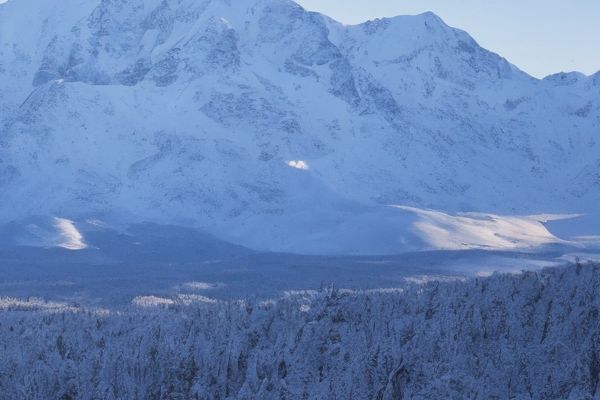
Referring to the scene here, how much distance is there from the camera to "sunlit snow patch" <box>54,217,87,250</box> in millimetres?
146750

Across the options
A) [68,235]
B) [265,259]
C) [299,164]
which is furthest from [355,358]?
[299,164]

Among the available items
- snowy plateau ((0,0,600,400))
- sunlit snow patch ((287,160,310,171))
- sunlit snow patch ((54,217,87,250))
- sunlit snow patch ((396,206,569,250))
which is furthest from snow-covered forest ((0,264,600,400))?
sunlit snow patch ((287,160,310,171))

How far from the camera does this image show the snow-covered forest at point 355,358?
29.5 feet

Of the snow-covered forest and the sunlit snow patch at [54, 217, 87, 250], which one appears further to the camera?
the sunlit snow patch at [54, 217, 87, 250]

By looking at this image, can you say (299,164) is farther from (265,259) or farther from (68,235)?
(68,235)

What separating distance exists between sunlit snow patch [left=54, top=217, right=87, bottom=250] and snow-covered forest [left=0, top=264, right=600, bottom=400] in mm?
137670

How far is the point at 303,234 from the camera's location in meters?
162

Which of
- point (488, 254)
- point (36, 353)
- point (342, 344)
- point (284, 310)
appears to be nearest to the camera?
point (342, 344)

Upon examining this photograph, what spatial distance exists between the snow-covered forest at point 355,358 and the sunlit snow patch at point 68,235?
5420 inches

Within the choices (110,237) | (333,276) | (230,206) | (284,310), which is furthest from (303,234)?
(284,310)

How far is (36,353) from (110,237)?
146 metres

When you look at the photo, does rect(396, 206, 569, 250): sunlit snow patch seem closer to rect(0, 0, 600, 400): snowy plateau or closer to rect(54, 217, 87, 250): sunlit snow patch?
rect(0, 0, 600, 400): snowy plateau

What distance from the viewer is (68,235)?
15138 cm

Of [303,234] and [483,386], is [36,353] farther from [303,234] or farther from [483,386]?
[303,234]
